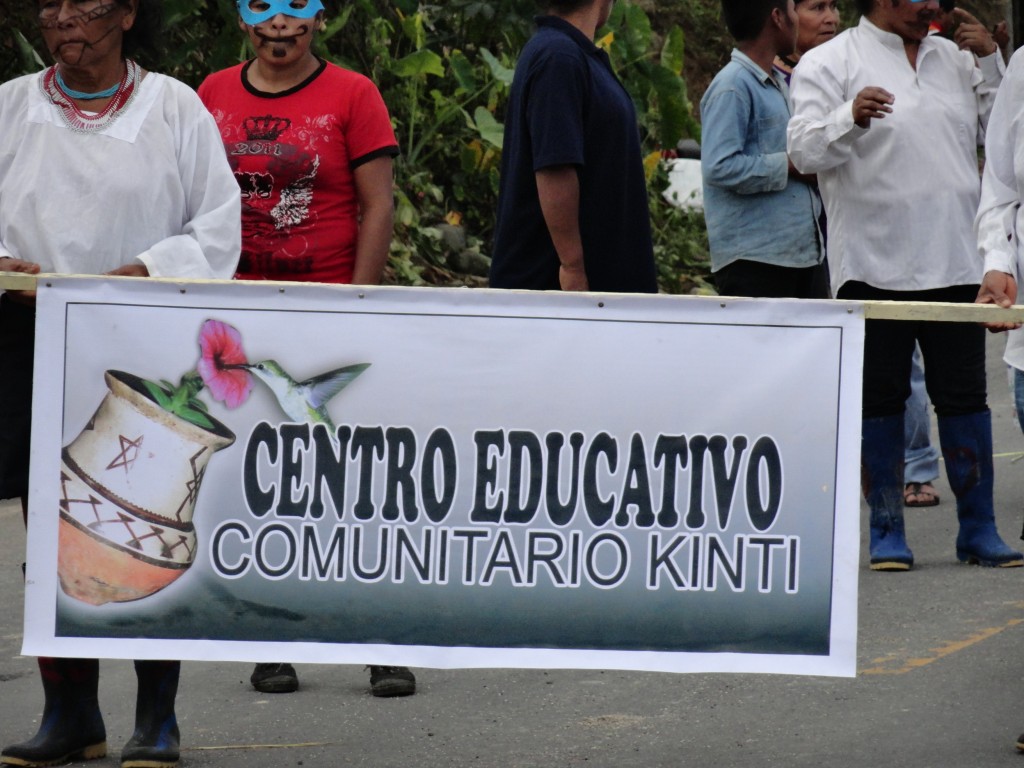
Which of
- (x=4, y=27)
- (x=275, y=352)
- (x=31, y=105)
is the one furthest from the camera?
(x=4, y=27)

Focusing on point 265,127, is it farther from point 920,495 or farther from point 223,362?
point 920,495

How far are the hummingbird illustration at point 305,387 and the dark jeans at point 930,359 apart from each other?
8.93 ft

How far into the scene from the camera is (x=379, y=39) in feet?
39.5

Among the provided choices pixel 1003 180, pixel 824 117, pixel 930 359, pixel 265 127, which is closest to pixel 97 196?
pixel 265 127

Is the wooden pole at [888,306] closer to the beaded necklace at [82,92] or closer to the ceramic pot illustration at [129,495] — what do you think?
the ceramic pot illustration at [129,495]

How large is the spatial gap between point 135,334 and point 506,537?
88cm

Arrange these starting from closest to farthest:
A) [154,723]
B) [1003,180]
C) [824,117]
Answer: [154,723] < [1003,180] < [824,117]

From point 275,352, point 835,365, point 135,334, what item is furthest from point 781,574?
point 135,334

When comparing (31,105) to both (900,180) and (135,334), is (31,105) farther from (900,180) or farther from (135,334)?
(900,180)

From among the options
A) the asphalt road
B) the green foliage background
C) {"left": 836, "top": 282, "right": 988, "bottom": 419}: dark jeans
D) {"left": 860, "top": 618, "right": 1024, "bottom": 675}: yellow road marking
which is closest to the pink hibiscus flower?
the asphalt road

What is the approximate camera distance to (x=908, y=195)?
5770mm

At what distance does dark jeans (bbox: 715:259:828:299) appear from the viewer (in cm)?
609

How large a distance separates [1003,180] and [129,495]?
231 cm

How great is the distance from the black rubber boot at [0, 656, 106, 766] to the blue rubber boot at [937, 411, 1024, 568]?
3109 mm
